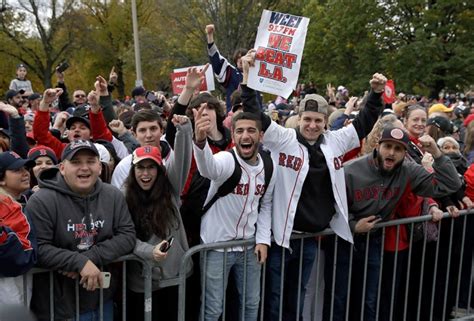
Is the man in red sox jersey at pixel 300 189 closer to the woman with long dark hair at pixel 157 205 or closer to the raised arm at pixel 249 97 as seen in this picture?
the raised arm at pixel 249 97

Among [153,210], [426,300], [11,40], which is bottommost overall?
[426,300]

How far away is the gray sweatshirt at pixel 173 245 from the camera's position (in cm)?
378

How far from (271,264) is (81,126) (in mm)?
2518

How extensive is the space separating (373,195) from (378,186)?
0.29 feet

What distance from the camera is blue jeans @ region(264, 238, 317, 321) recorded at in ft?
14.3

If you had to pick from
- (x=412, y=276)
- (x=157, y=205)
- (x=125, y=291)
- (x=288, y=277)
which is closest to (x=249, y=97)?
(x=157, y=205)

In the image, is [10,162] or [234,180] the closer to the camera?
[10,162]

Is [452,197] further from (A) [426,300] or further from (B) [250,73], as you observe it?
(B) [250,73]

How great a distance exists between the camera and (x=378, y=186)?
4.51 meters

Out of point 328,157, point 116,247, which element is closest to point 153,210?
point 116,247

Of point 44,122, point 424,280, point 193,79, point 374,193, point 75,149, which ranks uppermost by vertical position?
point 193,79

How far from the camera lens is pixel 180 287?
3.84m

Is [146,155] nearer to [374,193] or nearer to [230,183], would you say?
[230,183]

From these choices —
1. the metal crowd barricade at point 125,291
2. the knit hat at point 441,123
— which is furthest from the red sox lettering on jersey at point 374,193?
the knit hat at point 441,123
